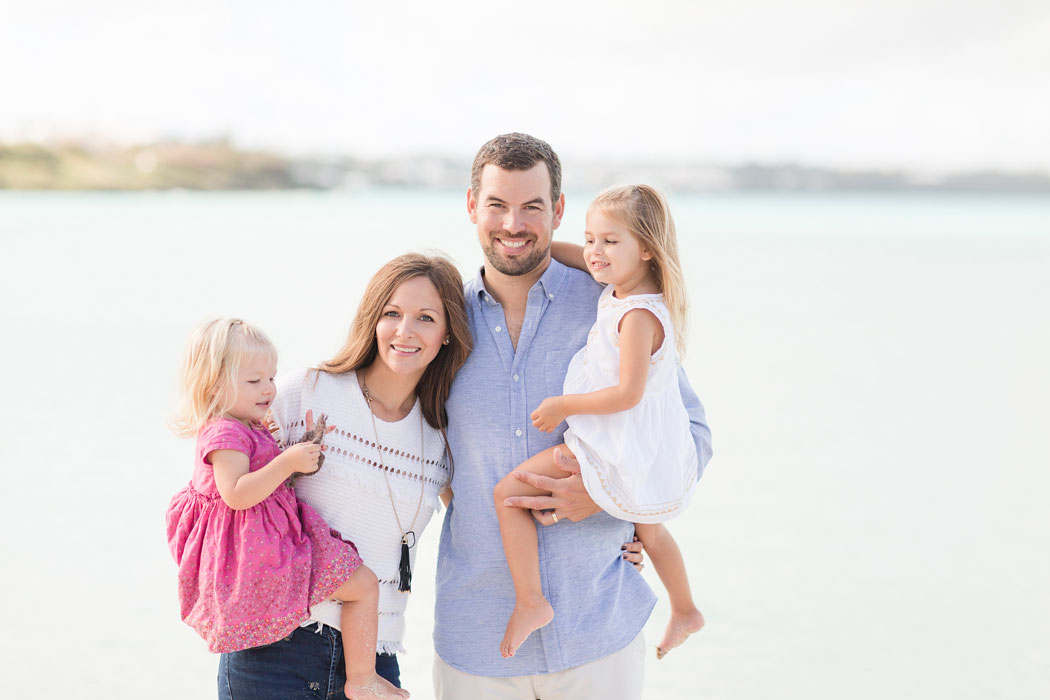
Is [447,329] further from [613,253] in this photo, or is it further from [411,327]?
[613,253]

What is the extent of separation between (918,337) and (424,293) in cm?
1311

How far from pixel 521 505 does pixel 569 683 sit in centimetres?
50

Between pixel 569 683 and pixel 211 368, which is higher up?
pixel 211 368

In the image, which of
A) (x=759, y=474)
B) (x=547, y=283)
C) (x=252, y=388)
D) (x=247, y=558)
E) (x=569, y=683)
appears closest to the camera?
(x=247, y=558)

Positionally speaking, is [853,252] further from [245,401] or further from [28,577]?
[245,401]

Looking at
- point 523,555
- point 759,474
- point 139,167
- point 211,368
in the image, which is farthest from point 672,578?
point 139,167

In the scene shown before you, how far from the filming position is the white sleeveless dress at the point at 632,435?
2.46 m

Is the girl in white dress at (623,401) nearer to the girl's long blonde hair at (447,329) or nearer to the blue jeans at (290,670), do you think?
the girl's long blonde hair at (447,329)

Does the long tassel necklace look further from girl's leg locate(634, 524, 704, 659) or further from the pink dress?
girl's leg locate(634, 524, 704, 659)

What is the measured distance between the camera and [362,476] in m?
2.38

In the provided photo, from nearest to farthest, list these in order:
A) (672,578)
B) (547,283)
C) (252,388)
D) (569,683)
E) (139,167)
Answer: (252,388) → (569,683) → (547,283) → (672,578) → (139,167)

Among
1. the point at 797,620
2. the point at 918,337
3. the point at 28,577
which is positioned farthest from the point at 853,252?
the point at 28,577

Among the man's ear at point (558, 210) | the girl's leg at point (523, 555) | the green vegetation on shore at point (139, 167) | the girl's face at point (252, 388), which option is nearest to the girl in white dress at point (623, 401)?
the girl's leg at point (523, 555)

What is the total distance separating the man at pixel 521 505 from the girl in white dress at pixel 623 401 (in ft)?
0.20
